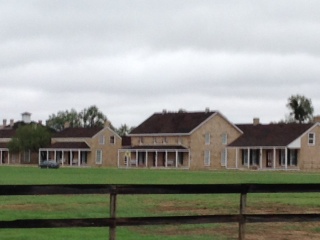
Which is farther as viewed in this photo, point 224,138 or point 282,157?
point 224,138

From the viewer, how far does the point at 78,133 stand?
130 meters

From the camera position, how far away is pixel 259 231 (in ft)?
59.7

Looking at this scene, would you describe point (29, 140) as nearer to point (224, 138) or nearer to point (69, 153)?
point (69, 153)

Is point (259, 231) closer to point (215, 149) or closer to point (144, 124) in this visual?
point (215, 149)

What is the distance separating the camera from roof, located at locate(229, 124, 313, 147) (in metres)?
102

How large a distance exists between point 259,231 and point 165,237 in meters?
2.27

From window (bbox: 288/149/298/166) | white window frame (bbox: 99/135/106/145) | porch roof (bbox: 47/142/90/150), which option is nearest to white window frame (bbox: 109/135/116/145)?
white window frame (bbox: 99/135/106/145)

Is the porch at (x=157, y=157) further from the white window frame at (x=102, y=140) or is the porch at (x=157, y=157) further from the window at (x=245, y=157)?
the window at (x=245, y=157)

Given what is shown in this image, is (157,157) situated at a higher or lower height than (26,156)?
higher

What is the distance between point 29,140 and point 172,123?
83.0 ft

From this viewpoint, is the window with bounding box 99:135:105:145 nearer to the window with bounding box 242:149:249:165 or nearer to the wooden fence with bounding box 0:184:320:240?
the window with bounding box 242:149:249:165

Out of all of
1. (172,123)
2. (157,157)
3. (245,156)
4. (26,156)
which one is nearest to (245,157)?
(245,156)

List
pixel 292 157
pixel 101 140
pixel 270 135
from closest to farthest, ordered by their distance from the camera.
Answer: pixel 292 157 → pixel 270 135 → pixel 101 140

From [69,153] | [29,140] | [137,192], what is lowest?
[137,192]
